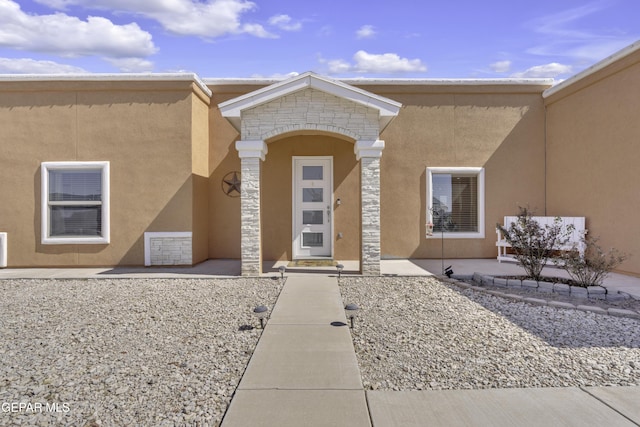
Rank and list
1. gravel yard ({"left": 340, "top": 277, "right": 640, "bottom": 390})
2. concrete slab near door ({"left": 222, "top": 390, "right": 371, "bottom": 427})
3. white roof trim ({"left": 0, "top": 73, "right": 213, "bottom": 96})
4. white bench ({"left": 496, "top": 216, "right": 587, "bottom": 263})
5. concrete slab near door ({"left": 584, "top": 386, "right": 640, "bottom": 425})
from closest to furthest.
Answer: concrete slab near door ({"left": 222, "top": 390, "right": 371, "bottom": 427}) < concrete slab near door ({"left": 584, "top": 386, "right": 640, "bottom": 425}) < gravel yard ({"left": 340, "top": 277, "right": 640, "bottom": 390}) < white bench ({"left": 496, "top": 216, "right": 587, "bottom": 263}) < white roof trim ({"left": 0, "top": 73, "right": 213, "bottom": 96})

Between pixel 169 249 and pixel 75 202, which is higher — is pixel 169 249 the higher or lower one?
the lower one

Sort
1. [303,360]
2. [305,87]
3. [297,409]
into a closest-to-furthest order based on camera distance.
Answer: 1. [297,409]
2. [303,360]
3. [305,87]

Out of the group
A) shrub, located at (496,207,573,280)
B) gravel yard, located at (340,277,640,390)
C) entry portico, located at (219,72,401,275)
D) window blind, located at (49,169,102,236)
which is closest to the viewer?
gravel yard, located at (340,277,640,390)

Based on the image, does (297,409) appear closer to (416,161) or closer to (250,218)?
(250,218)

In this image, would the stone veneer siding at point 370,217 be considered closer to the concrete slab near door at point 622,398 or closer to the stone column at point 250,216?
the stone column at point 250,216

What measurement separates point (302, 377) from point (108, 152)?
869 centimetres

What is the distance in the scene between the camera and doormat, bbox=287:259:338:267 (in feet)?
33.6

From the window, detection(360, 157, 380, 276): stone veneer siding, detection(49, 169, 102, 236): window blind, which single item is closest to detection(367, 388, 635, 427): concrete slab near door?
detection(360, 157, 380, 276): stone veneer siding

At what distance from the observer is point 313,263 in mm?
10523

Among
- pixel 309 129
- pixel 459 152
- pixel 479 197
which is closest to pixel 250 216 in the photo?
pixel 309 129

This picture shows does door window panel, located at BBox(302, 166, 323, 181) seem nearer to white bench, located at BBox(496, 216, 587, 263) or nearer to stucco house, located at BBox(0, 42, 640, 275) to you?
stucco house, located at BBox(0, 42, 640, 275)

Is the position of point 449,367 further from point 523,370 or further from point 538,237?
point 538,237

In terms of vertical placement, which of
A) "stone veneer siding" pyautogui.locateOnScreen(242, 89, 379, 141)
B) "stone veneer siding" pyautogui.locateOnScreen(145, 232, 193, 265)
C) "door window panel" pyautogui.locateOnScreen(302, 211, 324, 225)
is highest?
"stone veneer siding" pyautogui.locateOnScreen(242, 89, 379, 141)

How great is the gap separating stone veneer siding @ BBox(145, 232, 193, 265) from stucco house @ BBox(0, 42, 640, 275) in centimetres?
3
